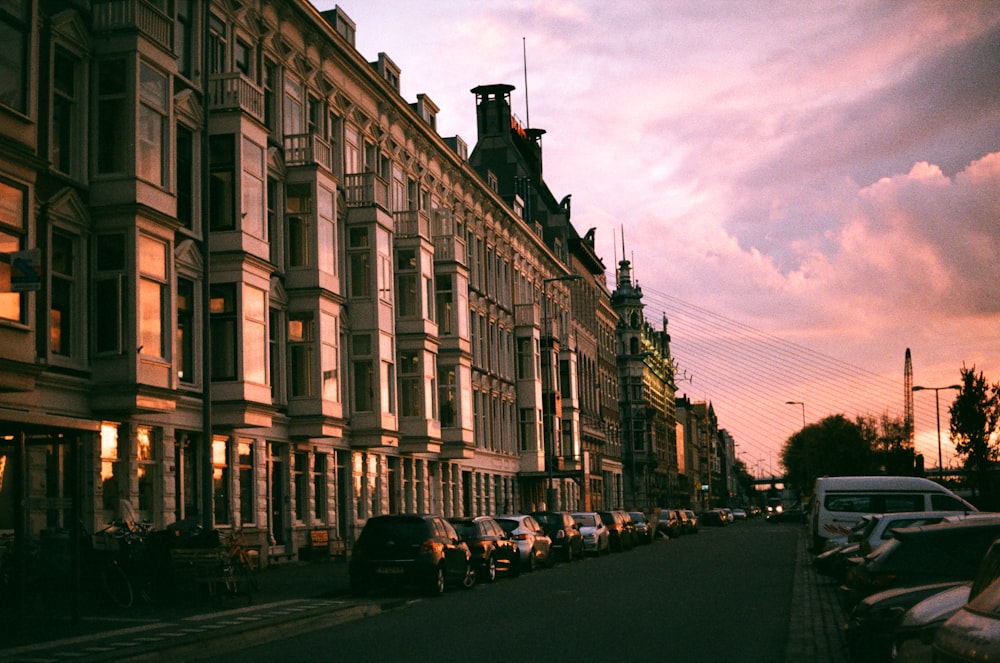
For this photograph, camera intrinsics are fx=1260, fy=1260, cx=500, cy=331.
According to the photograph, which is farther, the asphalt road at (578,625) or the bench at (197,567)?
the bench at (197,567)

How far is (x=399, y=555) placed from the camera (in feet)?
77.5

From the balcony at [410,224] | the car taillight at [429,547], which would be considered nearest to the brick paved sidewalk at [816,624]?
the car taillight at [429,547]

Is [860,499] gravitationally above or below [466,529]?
above

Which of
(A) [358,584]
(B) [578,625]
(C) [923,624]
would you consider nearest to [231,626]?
(B) [578,625]

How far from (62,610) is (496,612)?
6931 millimetres

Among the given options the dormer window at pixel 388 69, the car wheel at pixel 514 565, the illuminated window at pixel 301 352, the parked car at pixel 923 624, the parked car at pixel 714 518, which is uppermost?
the dormer window at pixel 388 69

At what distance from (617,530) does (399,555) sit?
86.8ft

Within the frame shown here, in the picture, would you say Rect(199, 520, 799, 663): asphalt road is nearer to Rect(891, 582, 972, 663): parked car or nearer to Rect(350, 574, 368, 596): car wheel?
Rect(350, 574, 368, 596): car wheel

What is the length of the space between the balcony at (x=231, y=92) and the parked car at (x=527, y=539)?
1205cm

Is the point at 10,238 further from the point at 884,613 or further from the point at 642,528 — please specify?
the point at 642,528

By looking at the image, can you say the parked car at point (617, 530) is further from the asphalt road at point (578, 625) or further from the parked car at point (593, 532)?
the asphalt road at point (578, 625)

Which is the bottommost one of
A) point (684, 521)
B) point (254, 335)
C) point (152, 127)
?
point (684, 521)

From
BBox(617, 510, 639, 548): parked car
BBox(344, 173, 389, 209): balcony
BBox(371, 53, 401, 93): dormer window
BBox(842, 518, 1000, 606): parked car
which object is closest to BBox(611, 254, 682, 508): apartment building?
BBox(617, 510, 639, 548): parked car

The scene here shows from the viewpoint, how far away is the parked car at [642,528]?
5709cm
